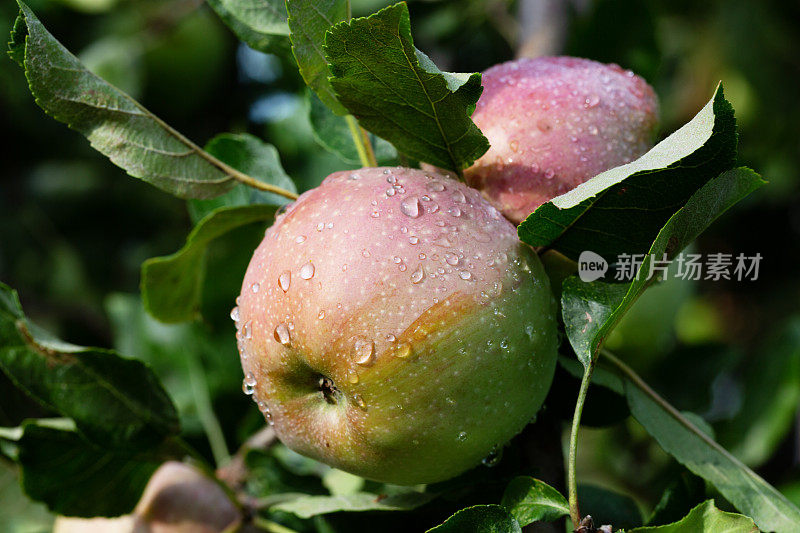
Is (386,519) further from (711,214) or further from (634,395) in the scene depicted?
(711,214)

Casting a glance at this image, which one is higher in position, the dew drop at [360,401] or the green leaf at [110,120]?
the green leaf at [110,120]

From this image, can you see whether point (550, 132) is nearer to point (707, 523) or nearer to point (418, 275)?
point (418, 275)

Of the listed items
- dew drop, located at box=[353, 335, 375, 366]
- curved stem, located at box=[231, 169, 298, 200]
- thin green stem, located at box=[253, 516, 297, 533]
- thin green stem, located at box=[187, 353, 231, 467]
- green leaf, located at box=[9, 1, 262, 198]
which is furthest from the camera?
thin green stem, located at box=[187, 353, 231, 467]

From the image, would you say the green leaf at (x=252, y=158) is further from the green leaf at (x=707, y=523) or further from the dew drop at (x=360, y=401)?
the green leaf at (x=707, y=523)

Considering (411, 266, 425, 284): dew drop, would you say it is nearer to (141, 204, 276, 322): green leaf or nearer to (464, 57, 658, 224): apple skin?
(464, 57, 658, 224): apple skin

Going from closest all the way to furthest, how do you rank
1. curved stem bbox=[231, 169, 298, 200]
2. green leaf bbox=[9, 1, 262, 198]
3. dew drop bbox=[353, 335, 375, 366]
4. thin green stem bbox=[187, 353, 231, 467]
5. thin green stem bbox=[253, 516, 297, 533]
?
dew drop bbox=[353, 335, 375, 366] → green leaf bbox=[9, 1, 262, 198] → curved stem bbox=[231, 169, 298, 200] → thin green stem bbox=[253, 516, 297, 533] → thin green stem bbox=[187, 353, 231, 467]

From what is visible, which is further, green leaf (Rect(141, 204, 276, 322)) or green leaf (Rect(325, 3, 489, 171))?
green leaf (Rect(141, 204, 276, 322))

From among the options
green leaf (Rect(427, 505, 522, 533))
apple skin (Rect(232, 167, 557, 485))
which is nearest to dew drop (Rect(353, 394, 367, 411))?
apple skin (Rect(232, 167, 557, 485))

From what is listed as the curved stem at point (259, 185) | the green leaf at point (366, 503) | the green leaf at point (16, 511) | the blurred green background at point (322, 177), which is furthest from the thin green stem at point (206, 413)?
the curved stem at point (259, 185)
